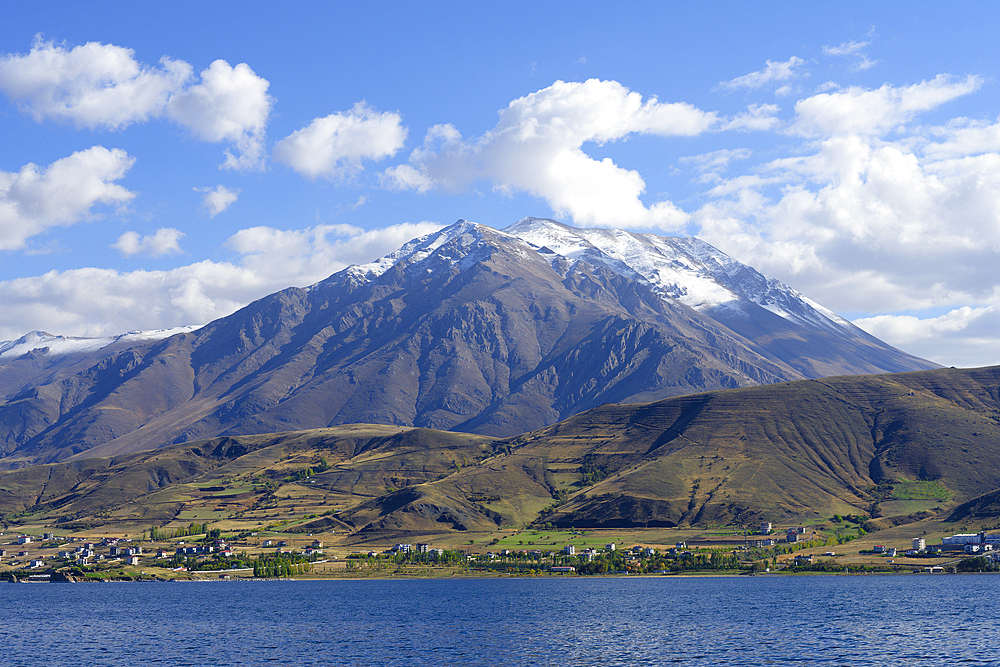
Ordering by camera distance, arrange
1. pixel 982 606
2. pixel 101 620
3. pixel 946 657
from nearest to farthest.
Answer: pixel 946 657 → pixel 982 606 → pixel 101 620

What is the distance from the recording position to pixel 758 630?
499 ft

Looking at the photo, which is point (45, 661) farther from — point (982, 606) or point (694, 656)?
point (982, 606)

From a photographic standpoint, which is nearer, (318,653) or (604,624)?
(318,653)

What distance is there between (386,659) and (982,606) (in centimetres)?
10745

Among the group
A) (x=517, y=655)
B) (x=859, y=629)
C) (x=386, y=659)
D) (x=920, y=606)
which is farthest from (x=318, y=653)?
(x=920, y=606)

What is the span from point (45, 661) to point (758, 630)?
97.7m

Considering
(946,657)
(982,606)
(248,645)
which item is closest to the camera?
(946,657)

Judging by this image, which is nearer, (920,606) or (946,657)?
(946,657)

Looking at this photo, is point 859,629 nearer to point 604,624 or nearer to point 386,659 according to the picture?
point 604,624

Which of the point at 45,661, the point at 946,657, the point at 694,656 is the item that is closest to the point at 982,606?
the point at 946,657

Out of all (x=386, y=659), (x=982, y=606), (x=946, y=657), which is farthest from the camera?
(x=982, y=606)

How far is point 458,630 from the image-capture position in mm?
162250

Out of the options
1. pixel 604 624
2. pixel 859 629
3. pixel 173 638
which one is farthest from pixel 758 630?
pixel 173 638

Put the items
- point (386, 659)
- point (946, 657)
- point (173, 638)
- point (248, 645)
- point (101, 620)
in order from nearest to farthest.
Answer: point (946, 657) < point (386, 659) < point (248, 645) < point (173, 638) < point (101, 620)
